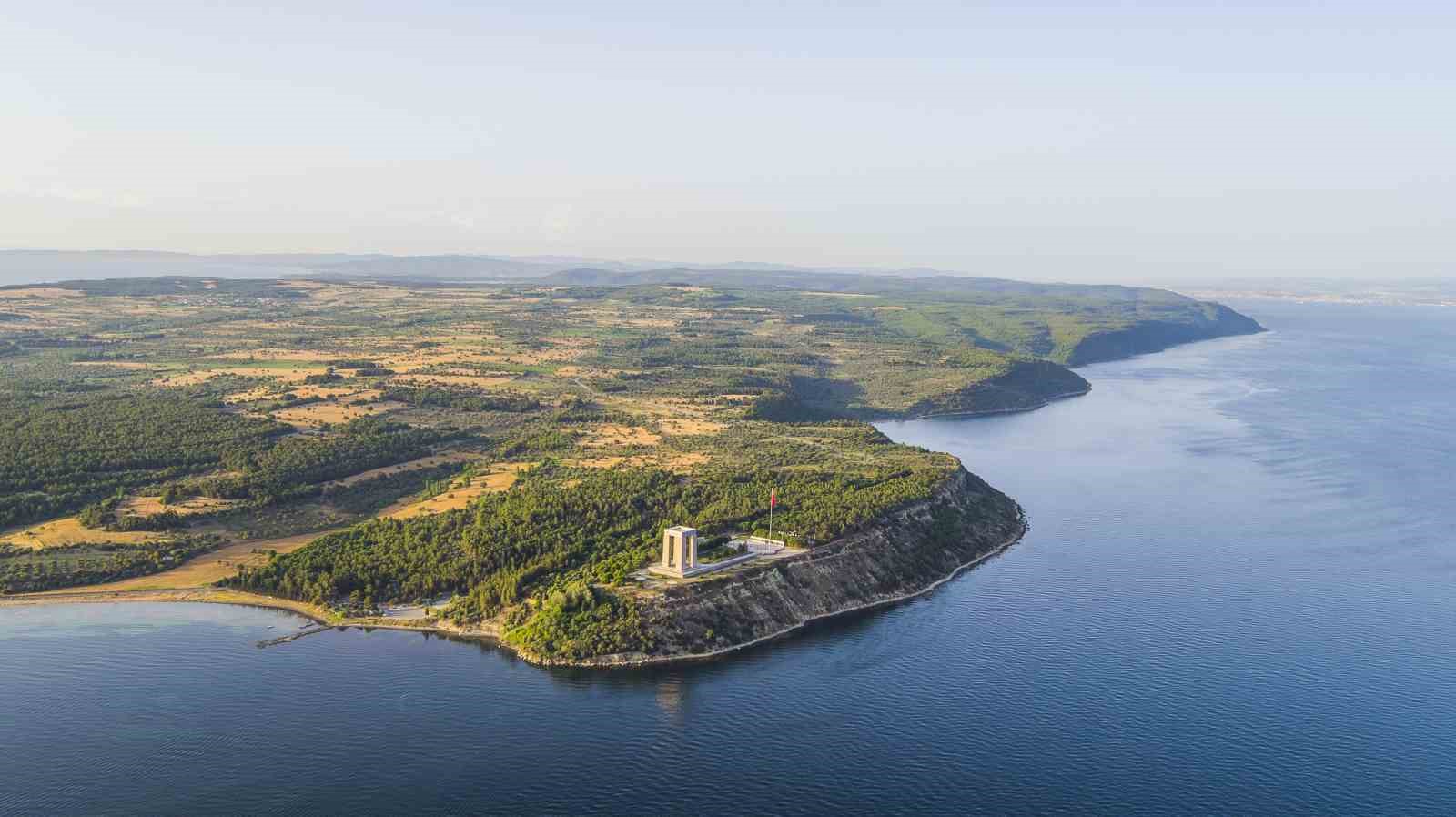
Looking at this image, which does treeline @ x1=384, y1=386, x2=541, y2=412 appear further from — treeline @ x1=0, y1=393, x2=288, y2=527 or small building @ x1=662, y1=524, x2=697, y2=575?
small building @ x1=662, y1=524, x2=697, y2=575

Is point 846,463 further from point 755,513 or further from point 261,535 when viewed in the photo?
point 261,535

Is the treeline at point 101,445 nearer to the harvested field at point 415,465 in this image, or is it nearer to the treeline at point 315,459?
the treeline at point 315,459

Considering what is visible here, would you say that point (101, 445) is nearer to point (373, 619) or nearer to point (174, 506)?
point (174, 506)

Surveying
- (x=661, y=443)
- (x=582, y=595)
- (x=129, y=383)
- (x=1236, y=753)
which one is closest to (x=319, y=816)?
(x=582, y=595)

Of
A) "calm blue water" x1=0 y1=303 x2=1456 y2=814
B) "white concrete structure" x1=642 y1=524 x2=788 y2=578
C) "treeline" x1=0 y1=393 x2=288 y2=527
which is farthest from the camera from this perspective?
"treeline" x1=0 y1=393 x2=288 y2=527

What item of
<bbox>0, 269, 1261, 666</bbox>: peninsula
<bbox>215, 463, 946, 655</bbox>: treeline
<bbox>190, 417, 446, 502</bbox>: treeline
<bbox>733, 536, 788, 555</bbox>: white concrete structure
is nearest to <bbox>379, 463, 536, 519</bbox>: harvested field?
<bbox>0, 269, 1261, 666</bbox>: peninsula

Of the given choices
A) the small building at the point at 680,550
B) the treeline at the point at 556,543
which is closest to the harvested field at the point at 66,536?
the treeline at the point at 556,543

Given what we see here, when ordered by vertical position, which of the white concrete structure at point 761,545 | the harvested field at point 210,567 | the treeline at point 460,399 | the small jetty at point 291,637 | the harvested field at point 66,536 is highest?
the treeline at point 460,399
